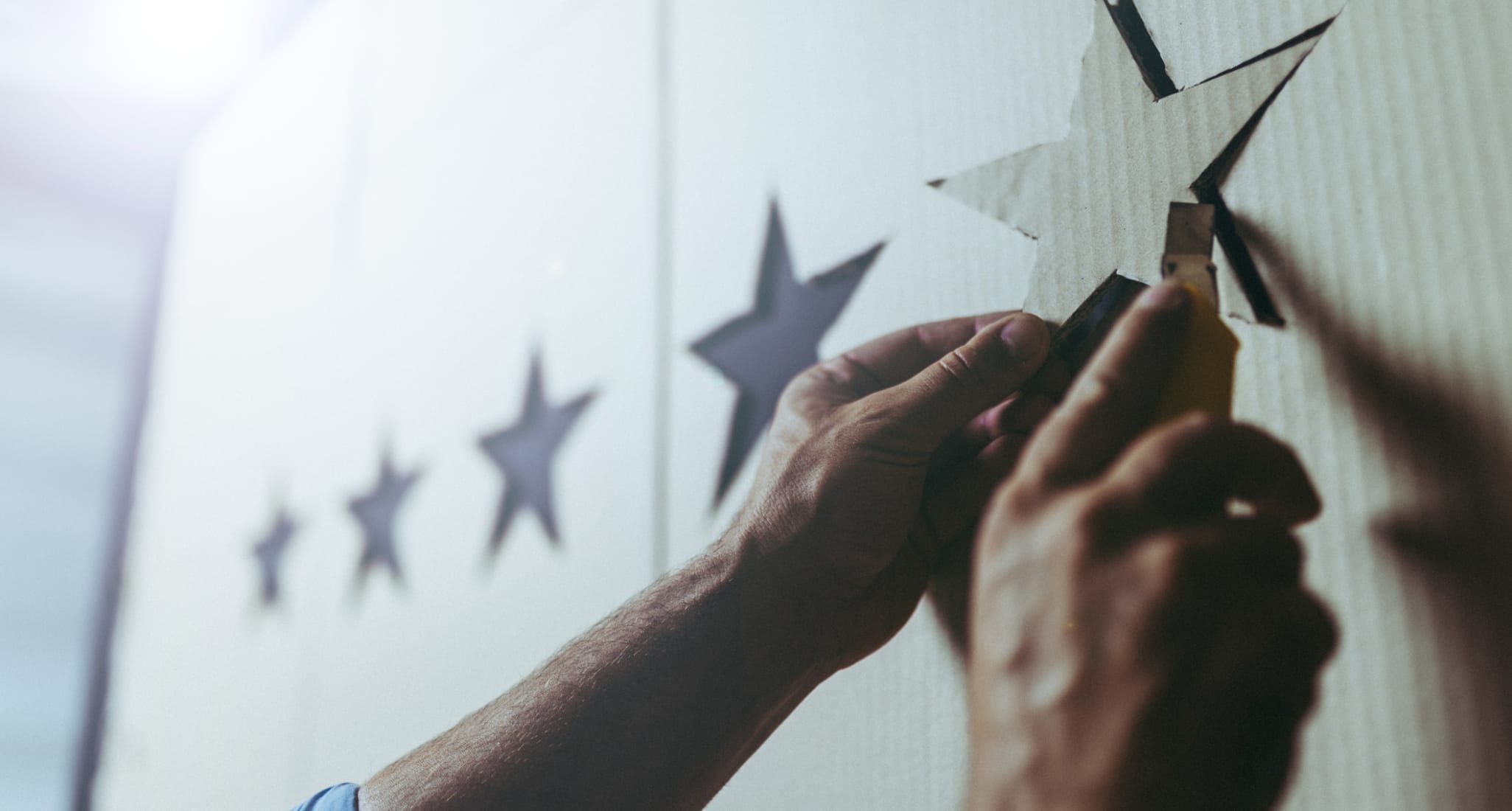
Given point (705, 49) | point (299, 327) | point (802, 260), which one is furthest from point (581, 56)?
point (299, 327)

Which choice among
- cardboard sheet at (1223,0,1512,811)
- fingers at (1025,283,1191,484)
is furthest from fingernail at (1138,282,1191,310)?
cardboard sheet at (1223,0,1512,811)

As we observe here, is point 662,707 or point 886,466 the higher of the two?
point 886,466

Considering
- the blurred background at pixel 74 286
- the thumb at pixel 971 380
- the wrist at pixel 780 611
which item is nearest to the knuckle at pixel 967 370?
the thumb at pixel 971 380

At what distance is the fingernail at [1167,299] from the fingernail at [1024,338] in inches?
4.7

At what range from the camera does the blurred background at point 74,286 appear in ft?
4.80

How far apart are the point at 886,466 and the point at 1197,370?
0.54 ft

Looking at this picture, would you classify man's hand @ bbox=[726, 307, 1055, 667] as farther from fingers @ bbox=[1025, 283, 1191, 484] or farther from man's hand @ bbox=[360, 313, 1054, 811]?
fingers @ bbox=[1025, 283, 1191, 484]

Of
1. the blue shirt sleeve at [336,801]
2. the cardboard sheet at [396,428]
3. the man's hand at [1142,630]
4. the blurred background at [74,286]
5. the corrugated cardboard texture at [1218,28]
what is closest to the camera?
the man's hand at [1142,630]

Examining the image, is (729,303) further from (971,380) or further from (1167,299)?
(1167,299)

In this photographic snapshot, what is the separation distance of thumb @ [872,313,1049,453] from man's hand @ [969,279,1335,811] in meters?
0.14

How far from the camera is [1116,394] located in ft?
0.85

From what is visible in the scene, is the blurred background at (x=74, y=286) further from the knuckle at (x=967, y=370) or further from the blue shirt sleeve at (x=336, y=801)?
the knuckle at (x=967, y=370)

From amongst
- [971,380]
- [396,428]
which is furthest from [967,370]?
[396,428]

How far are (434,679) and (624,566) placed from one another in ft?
0.80
